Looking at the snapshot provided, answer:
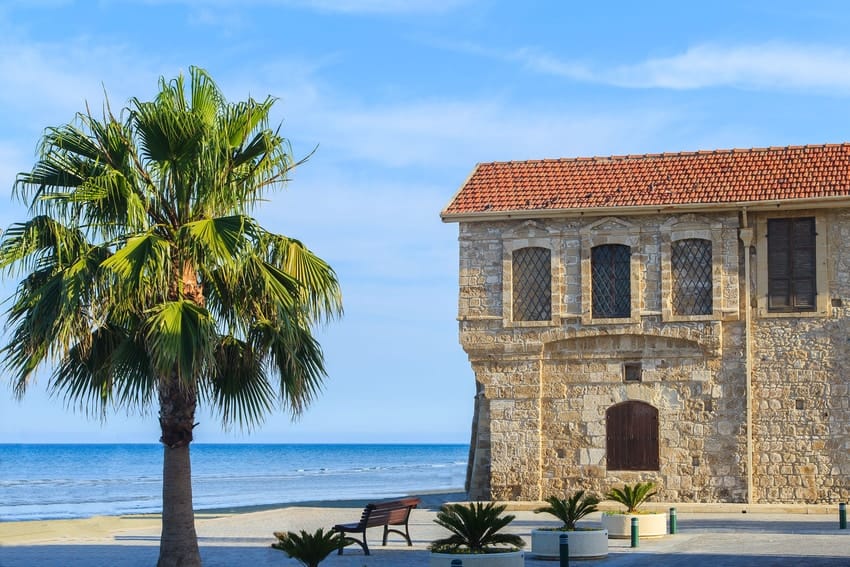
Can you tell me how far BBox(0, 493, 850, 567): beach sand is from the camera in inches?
714

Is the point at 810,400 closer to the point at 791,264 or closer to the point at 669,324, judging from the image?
the point at 791,264

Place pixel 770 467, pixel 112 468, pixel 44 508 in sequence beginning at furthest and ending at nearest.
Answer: pixel 112 468 < pixel 44 508 < pixel 770 467

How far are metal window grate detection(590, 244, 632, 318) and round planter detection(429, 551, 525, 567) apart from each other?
13595 millimetres

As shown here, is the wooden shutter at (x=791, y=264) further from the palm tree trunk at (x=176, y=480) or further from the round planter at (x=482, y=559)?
the palm tree trunk at (x=176, y=480)

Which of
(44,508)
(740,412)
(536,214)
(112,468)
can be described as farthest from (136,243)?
(112,468)

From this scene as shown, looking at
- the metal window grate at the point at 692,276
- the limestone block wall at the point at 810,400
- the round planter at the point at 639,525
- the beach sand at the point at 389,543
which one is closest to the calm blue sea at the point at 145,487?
the beach sand at the point at 389,543

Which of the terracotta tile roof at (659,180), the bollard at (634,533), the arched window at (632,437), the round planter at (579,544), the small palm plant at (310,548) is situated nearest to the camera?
the small palm plant at (310,548)

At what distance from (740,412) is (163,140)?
622 inches

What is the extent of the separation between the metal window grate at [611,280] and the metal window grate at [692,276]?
3.44 feet

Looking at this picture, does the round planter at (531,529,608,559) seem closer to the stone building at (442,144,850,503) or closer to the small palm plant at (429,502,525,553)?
the small palm plant at (429,502,525,553)

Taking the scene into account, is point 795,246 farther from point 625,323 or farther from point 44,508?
point 44,508

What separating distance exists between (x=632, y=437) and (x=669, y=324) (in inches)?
104

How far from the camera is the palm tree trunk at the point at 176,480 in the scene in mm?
15898

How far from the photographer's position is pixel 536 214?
1109 inches
